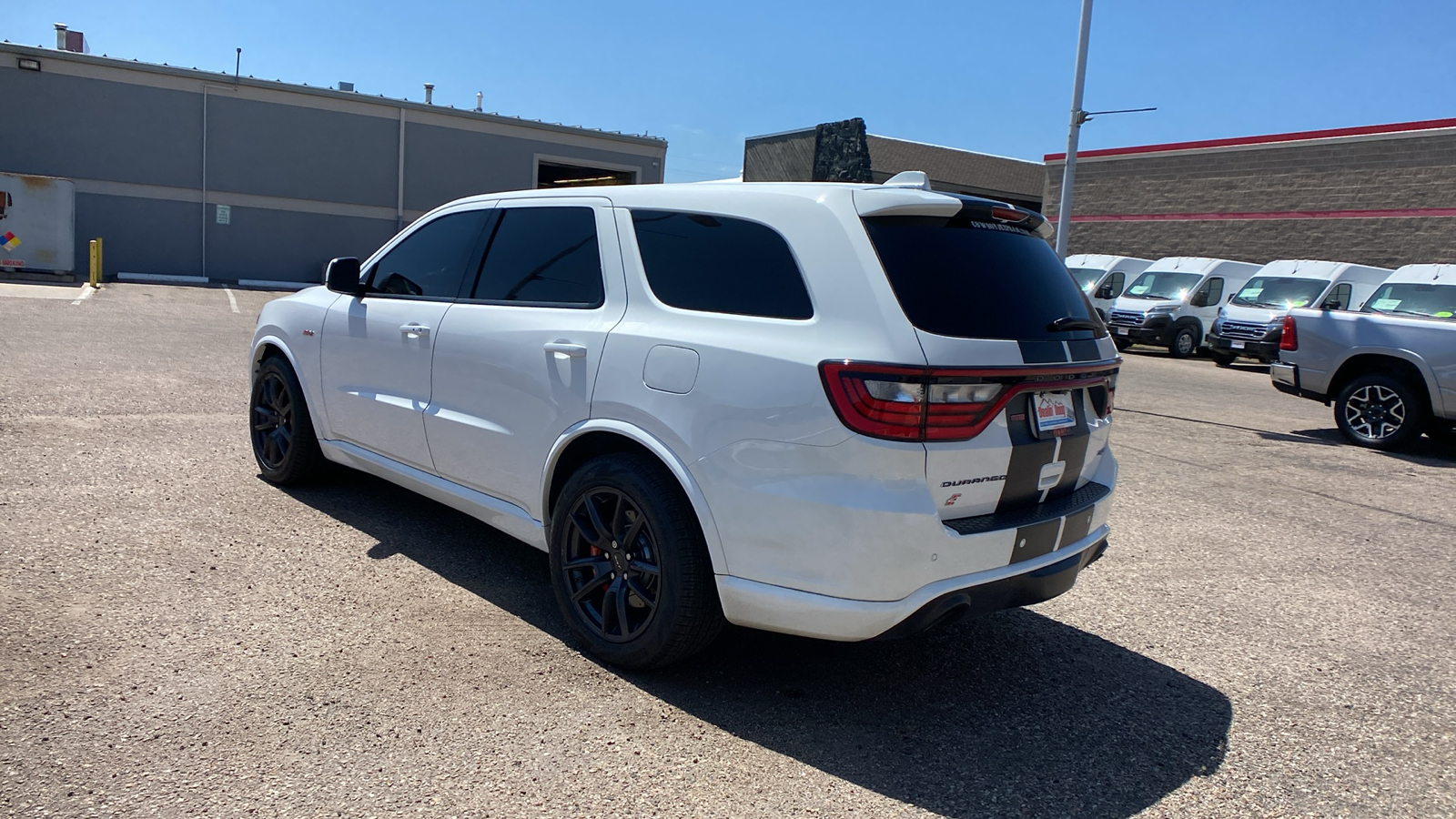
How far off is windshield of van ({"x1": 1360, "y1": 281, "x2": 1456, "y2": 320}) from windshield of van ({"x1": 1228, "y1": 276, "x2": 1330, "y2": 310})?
9861 mm

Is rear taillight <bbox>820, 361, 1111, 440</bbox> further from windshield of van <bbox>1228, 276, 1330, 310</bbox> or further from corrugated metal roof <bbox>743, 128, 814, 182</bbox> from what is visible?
corrugated metal roof <bbox>743, 128, 814, 182</bbox>

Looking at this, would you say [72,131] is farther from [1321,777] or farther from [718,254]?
[1321,777]

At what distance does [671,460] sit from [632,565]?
1.52 feet

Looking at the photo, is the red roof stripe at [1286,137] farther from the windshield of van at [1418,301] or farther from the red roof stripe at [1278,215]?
the windshield of van at [1418,301]

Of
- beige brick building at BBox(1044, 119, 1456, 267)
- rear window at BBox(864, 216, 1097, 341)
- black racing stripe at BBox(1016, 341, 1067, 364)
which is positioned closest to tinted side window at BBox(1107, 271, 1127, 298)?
beige brick building at BBox(1044, 119, 1456, 267)

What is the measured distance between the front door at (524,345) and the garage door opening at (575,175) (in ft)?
78.9

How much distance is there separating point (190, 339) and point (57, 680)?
35.9 feet

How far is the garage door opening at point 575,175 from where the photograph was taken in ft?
96.2

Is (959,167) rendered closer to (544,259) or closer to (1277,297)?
(1277,297)

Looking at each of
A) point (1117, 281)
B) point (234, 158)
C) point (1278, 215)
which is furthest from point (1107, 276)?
point (234, 158)

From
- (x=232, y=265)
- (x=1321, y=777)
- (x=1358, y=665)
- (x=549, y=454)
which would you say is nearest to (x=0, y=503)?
(x=549, y=454)

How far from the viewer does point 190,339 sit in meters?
12.9

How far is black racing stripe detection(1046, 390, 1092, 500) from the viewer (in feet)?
11.2

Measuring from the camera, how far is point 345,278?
501 cm
